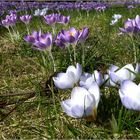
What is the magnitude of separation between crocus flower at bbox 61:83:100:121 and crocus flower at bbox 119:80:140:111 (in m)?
0.12

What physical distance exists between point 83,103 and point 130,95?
20 cm

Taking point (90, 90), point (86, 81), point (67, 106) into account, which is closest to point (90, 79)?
point (86, 81)

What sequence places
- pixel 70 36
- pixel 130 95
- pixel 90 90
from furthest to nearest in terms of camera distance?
pixel 70 36, pixel 90 90, pixel 130 95

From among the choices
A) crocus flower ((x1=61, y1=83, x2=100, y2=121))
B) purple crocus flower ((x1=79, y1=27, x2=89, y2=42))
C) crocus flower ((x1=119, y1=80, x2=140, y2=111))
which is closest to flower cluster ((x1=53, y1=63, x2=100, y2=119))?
crocus flower ((x1=61, y1=83, x2=100, y2=121))

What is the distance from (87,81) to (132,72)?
22 cm

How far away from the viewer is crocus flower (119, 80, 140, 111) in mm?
1659

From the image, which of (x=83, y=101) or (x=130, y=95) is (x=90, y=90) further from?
(x=130, y=95)

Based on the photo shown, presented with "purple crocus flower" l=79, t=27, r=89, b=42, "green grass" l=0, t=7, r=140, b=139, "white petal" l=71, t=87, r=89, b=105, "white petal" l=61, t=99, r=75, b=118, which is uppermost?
"purple crocus flower" l=79, t=27, r=89, b=42

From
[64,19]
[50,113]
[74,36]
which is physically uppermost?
[74,36]

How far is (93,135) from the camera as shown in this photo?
191cm

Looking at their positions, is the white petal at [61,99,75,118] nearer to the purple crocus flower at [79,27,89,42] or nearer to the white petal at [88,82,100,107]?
the white petal at [88,82,100,107]

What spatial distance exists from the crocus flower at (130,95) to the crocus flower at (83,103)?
116 millimetres

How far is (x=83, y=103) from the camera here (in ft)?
5.72

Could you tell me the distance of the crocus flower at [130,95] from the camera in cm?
166
